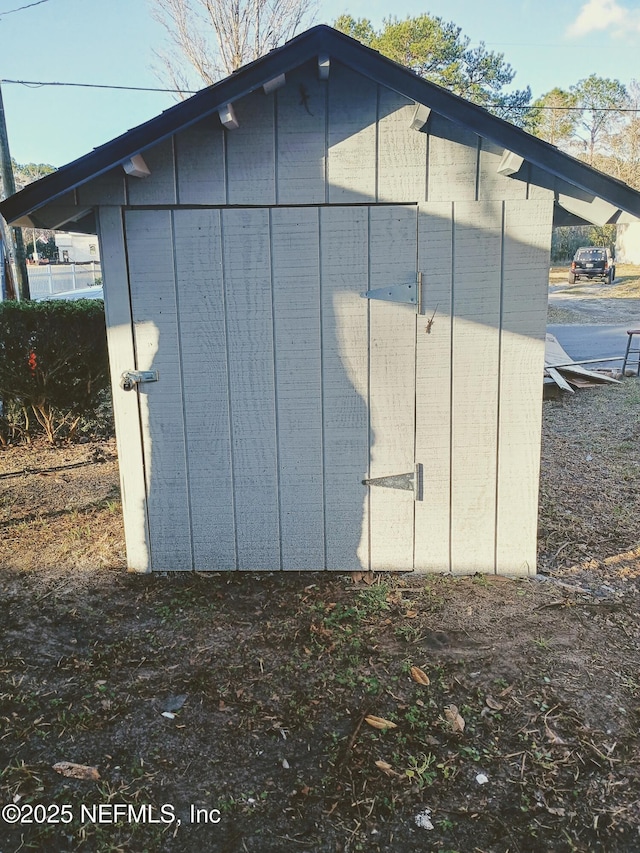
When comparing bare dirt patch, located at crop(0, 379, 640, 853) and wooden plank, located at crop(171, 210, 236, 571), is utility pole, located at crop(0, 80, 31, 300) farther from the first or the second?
wooden plank, located at crop(171, 210, 236, 571)

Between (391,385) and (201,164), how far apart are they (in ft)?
5.12

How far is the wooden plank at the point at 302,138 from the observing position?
3.27 metres

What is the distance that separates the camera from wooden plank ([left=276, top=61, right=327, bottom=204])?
327cm

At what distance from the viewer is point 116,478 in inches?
230

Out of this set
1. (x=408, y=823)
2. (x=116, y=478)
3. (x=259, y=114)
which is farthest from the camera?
(x=116, y=478)

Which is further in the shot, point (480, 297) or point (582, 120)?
point (582, 120)

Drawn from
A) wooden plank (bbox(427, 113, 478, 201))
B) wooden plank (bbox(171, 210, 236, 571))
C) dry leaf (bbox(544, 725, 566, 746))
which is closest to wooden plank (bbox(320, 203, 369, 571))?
wooden plank (bbox(427, 113, 478, 201))

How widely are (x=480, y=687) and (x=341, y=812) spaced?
0.92 m

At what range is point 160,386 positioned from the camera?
3656 millimetres

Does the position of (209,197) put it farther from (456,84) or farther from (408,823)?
(456,84)

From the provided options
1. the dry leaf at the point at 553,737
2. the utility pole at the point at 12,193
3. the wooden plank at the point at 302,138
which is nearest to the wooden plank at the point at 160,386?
the wooden plank at the point at 302,138

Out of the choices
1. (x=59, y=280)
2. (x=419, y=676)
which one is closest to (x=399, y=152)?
(x=419, y=676)

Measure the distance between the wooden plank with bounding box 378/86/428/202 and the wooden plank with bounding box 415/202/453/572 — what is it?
0.13 meters

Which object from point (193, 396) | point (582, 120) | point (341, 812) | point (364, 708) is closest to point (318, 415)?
point (193, 396)
